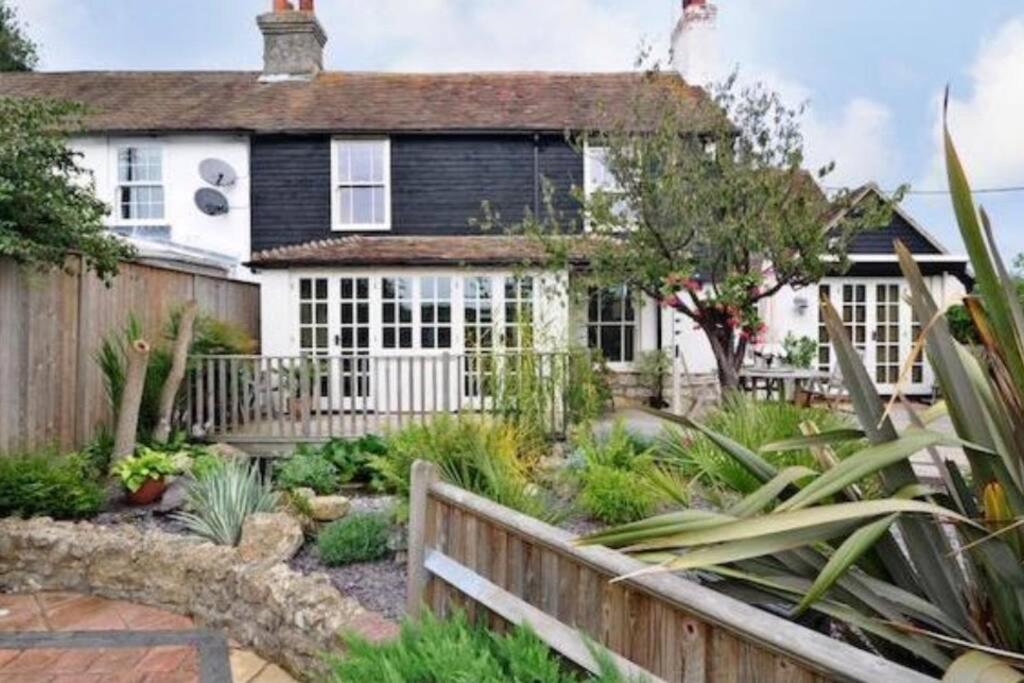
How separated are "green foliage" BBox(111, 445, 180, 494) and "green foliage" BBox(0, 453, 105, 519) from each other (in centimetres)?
22

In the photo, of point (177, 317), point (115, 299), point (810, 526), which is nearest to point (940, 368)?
point (810, 526)

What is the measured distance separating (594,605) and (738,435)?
299 cm

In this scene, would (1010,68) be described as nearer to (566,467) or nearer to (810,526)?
(566,467)

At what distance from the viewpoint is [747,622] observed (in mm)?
1767

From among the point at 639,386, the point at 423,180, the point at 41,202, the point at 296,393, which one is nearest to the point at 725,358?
the point at 639,386

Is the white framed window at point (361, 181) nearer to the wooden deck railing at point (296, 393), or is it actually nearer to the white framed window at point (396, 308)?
the white framed window at point (396, 308)

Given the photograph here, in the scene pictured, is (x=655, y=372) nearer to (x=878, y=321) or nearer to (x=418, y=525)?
(x=878, y=321)

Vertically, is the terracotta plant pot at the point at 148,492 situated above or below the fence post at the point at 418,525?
below

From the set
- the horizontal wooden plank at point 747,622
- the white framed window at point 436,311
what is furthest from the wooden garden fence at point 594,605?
the white framed window at point 436,311

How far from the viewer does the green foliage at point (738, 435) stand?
4.58 m

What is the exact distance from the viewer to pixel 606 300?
1161 centimetres

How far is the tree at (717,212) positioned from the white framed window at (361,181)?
448 centimetres

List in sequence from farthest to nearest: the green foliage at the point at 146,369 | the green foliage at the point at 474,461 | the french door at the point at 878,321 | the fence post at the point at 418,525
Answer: the french door at the point at 878,321, the green foliage at the point at 146,369, the green foliage at the point at 474,461, the fence post at the point at 418,525

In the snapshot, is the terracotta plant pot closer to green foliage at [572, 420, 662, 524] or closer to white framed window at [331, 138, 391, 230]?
green foliage at [572, 420, 662, 524]
